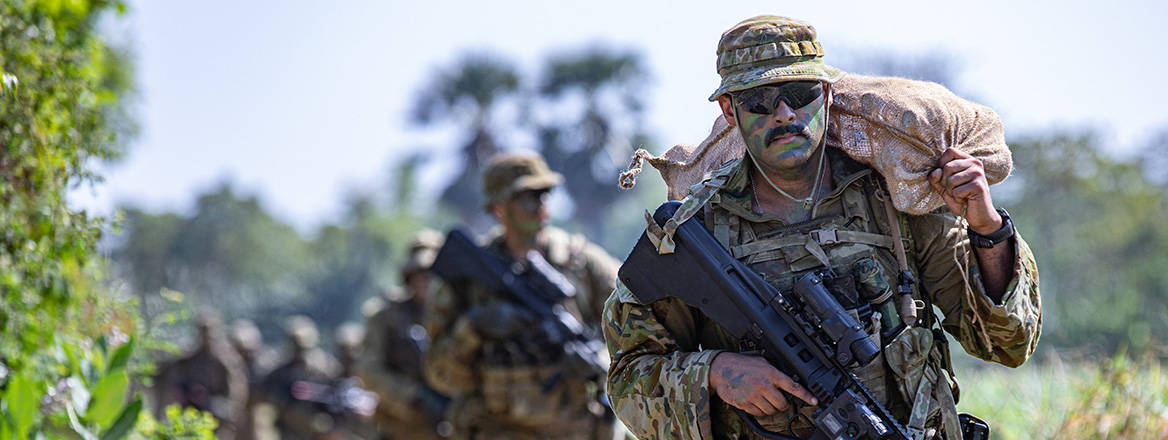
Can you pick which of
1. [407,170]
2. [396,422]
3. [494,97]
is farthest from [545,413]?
[407,170]

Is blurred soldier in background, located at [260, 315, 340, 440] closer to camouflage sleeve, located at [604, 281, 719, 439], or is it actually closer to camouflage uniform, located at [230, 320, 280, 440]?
camouflage uniform, located at [230, 320, 280, 440]

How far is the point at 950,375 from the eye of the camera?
3.30 metres

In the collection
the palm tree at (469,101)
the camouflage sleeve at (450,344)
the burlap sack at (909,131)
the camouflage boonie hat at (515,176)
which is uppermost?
the burlap sack at (909,131)

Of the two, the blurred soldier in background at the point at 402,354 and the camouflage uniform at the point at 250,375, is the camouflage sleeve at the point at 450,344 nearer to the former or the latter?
the blurred soldier in background at the point at 402,354

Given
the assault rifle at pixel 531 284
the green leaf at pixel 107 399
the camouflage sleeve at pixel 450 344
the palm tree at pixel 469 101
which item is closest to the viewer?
the green leaf at pixel 107 399

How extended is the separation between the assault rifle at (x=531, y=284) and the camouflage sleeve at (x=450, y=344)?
23 cm

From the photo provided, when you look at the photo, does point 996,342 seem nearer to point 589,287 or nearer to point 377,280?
point 589,287

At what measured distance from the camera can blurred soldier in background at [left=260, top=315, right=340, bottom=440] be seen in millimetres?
14727

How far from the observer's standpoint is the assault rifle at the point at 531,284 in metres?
6.96

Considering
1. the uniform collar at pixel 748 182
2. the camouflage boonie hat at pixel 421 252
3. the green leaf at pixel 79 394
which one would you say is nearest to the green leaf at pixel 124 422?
the green leaf at pixel 79 394

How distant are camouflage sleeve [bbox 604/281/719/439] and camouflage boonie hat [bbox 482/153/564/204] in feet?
11.9

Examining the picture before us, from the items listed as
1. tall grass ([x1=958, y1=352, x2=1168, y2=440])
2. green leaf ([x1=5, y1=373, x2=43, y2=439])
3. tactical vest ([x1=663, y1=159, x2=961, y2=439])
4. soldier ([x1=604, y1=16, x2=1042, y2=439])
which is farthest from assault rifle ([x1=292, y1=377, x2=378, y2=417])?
tactical vest ([x1=663, y1=159, x2=961, y2=439])

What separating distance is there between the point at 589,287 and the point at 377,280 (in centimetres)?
3742

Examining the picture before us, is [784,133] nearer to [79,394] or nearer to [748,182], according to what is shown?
[748,182]
